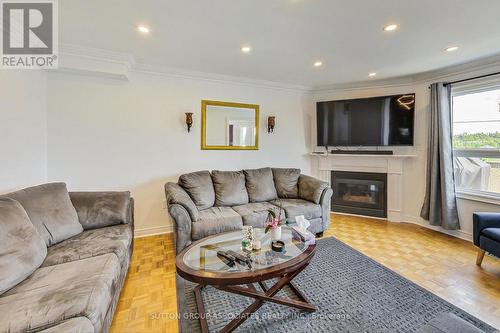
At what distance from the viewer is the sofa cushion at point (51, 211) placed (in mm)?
1800

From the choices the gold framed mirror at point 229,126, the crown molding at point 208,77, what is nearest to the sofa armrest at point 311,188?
the gold framed mirror at point 229,126

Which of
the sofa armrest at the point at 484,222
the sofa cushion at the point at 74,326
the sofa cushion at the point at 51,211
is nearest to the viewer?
the sofa cushion at the point at 74,326

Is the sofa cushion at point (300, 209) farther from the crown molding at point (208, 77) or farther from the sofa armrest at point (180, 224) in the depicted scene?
the crown molding at point (208, 77)

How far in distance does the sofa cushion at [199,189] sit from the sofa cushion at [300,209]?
3.22 ft

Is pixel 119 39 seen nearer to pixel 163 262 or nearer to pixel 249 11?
pixel 249 11

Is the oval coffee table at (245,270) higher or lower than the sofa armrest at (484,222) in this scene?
lower

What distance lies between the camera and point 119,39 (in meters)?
2.45

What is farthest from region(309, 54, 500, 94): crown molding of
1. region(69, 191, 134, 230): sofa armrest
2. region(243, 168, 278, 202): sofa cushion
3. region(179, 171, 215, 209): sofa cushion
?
region(69, 191, 134, 230): sofa armrest

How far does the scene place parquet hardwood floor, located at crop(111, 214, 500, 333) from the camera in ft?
5.65

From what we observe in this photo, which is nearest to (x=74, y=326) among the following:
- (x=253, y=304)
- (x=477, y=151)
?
(x=253, y=304)

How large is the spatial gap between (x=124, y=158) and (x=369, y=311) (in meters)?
3.32

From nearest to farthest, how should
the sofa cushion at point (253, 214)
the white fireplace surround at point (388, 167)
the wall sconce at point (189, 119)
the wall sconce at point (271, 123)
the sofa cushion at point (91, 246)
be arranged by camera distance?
1. the sofa cushion at point (91, 246)
2. the sofa cushion at point (253, 214)
3. the wall sconce at point (189, 119)
4. the white fireplace surround at point (388, 167)
5. the wall sconce at point (271, 123)

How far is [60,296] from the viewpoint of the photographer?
3.96 ft

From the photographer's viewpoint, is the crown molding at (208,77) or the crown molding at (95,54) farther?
the crown molding at (208,77)
